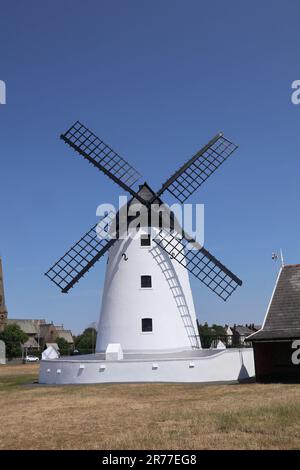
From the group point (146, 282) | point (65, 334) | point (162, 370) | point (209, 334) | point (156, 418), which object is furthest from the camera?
point (65, 334)

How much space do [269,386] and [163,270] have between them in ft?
29.6

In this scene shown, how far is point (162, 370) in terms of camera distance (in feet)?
74.2

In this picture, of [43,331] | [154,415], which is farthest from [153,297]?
[43,331]

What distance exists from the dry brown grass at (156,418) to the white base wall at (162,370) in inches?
71.6

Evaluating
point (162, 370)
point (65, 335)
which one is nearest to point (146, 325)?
point (162, 370)

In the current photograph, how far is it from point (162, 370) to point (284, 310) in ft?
19.9

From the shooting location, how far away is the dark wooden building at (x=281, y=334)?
20.9 meters

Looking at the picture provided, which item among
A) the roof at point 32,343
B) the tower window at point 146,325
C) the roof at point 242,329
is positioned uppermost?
the tower window at point 146,325

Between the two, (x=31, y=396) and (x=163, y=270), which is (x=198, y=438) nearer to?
(x=31, y=396)

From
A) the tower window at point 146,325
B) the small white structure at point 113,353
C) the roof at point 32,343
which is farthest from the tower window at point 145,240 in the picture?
the roof at point 32,343

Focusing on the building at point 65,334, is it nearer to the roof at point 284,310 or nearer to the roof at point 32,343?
the roof at point 32,343

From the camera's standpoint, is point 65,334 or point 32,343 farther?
point 65,334

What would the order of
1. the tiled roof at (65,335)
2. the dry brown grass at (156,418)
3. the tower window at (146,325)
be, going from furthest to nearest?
the tiled roof at (65,335) < the tower window at (146,325) < the dry brown grass at (156,418)

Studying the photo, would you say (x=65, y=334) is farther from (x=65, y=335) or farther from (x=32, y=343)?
(x=32, y=343)
